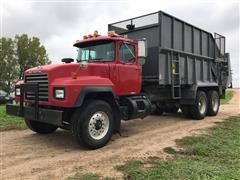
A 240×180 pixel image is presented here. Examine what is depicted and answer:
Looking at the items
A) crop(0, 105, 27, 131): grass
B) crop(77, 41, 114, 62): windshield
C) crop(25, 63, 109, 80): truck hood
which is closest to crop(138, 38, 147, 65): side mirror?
crop(77, 41, 114, 62): windshield

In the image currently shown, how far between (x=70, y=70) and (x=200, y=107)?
6.51 m

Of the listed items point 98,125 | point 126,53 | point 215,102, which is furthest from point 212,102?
point 98,125

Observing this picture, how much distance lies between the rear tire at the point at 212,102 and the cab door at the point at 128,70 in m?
4.84

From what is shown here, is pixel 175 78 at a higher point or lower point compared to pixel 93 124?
higher

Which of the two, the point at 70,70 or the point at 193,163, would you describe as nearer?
the point at 193,163

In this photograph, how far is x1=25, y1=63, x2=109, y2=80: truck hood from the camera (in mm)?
6887

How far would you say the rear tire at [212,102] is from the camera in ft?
41.5

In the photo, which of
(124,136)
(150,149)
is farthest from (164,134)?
(150,149)

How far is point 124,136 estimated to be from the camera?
334 inches

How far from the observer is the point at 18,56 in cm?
4866

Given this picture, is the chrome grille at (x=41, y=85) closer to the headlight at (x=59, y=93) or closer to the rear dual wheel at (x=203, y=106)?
the headlight at (x=59, y=93)

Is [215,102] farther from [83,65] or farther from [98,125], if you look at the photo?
[83,65]

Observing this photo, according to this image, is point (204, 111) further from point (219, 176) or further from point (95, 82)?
point (219, 176)

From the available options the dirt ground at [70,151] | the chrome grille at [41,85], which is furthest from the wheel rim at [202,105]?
the chrome grille at [41,85]
